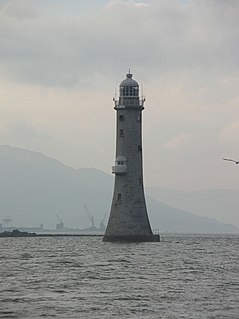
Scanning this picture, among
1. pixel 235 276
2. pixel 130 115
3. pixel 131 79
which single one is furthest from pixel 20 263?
pixel 131 79

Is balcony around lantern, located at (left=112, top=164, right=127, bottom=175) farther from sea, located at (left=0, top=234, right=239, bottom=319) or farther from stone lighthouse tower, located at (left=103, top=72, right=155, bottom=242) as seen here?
sea, located at (left=0, top=234, right=239, bottom=319)

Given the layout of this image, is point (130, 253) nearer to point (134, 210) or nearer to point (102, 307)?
point (134, 210)

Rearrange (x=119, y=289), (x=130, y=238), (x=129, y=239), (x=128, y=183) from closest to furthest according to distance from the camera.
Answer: (x=119, y=289) < (x=128, y=183) < (x=129, y=239) < (x=130, y=238)

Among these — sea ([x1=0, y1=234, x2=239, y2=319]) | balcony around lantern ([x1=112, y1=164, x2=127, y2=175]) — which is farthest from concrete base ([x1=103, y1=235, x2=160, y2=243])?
sea ([x1=0, y1=234, x2=239, y2=319])

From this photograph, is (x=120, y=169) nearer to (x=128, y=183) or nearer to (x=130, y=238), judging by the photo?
(x=128, y=183)

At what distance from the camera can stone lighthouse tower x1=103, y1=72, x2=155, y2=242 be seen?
9850 centimetres

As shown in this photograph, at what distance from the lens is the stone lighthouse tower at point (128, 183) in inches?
3878

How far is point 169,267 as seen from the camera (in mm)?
62594

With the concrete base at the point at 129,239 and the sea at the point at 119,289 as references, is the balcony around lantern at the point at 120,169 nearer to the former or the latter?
the concrete base at the point at 129,239

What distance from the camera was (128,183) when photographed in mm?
98562

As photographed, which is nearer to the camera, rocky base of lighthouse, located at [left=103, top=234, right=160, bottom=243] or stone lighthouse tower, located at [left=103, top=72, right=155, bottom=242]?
stone lighthouse tower, located at [left=103, top=72, right=155, bottom=242]

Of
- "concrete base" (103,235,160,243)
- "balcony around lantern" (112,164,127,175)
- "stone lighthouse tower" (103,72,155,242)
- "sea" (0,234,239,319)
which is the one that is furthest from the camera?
"concrete base" (103,235,160,243)

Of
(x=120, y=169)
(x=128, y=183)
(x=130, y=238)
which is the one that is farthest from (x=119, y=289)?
(x=130, y=238)

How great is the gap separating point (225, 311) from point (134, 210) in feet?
207
